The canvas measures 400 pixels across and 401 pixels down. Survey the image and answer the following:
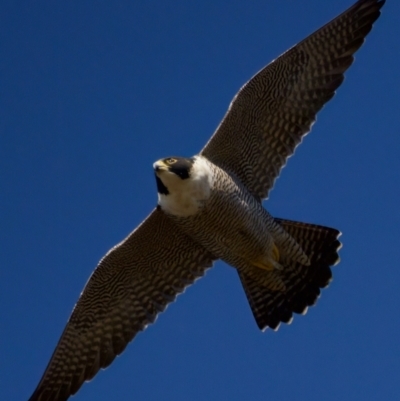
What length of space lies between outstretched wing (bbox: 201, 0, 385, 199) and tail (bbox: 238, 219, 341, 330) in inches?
32.4

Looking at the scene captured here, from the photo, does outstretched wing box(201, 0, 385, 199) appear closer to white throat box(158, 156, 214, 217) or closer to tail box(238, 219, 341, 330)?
tail box(238, 219, 341, 330)

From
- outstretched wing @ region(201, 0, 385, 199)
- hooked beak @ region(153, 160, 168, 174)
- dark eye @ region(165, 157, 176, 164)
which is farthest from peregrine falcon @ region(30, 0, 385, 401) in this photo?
hooked beak @ region(153, 160, 168, 174)

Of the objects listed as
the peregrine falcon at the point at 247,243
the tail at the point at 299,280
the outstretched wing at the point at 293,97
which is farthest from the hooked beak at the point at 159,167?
the tail at the point at 299,280

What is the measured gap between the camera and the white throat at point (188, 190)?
10695 mm

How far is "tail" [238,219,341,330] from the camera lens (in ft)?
39.3

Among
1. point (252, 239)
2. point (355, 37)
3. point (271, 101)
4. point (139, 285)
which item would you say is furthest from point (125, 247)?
point (355, 37)

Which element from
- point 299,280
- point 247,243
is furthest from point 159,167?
point 299,280

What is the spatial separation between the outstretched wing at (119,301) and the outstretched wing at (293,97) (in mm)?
1265

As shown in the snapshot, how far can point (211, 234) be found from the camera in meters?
11.3

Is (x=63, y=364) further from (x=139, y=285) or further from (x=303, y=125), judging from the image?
(x=303, y=125)

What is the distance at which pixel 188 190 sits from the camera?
10.8m

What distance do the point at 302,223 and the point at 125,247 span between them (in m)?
A: 2.27

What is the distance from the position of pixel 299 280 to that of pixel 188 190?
2.28 meters

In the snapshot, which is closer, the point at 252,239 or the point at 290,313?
the point at 252,239
